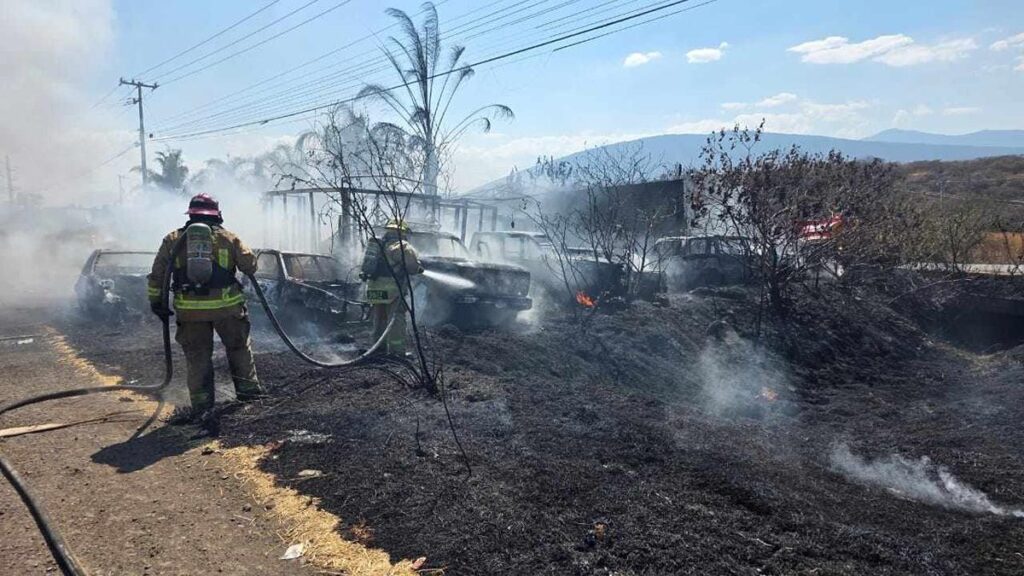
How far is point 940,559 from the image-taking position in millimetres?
3084

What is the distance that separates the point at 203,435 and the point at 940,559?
503 centimetres

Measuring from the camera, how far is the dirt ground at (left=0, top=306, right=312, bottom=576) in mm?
3203

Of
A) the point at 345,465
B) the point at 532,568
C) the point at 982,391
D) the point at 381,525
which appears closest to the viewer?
the point at 532,568

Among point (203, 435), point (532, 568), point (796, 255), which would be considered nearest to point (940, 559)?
point (532, 568)

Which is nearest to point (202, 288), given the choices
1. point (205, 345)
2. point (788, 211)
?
point (205, 345)

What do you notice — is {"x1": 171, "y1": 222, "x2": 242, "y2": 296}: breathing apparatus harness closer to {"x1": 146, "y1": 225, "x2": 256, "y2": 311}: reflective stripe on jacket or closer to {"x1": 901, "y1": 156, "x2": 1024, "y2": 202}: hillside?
{"x1": 146, "y1": 225, "x2": 256, "y2": 311}: reflective stripe on jacket

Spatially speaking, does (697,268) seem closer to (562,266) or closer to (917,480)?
(562,266)

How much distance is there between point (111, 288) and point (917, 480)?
12.3 meters

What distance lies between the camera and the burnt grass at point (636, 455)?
3.17 m

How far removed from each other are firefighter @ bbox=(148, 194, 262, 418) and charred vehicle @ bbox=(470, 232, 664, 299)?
21.3 ft

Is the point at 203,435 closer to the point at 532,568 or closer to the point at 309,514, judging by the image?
the point at 309,514

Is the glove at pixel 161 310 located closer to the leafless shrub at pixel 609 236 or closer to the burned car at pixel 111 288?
the leafless shrub at pixel 609 236

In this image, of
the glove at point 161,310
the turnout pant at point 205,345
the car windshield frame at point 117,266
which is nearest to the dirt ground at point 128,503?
the turnout pant at point 205,345

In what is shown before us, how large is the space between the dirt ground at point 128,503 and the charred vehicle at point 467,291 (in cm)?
484
